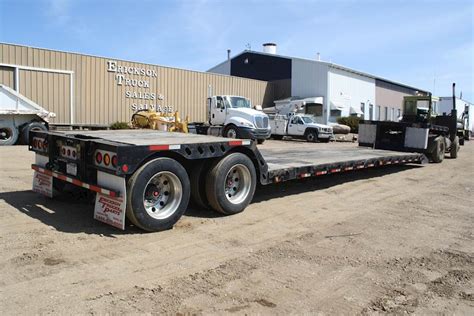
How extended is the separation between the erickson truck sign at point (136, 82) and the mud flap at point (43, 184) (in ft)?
63.9

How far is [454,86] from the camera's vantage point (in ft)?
61.9

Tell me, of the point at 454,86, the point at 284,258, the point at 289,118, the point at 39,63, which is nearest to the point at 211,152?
the point at 284,258

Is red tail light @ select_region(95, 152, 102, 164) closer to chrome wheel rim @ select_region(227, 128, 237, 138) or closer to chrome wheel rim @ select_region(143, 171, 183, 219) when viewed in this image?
chrome wheel rim @ select_region(143, 171, 183, 219)

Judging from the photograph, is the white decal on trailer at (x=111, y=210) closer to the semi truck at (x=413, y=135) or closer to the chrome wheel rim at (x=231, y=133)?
the semi truck at (x=413, y=135)

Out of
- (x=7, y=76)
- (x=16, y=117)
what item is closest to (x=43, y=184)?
(x=16, y=117)

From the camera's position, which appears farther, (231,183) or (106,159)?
(231,183)

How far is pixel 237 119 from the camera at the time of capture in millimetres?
22953

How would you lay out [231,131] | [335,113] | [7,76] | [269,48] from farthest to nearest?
[269,48] → [335,113] → [231,131] → [7,76]

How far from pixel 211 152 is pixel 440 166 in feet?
37.2

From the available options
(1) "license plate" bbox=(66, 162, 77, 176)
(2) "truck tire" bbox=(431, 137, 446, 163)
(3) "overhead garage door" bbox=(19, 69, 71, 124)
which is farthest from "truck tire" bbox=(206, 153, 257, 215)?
(3) "overhead garage door" bbox=(19, 69, 71, 124)

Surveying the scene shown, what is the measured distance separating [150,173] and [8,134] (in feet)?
47.8

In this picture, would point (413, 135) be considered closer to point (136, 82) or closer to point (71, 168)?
point (71, 168)

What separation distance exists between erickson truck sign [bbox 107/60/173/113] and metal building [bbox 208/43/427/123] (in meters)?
14.4

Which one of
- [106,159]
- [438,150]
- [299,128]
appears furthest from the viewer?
[299,128]
